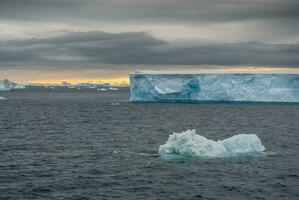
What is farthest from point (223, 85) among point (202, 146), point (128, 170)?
point (128, 170)

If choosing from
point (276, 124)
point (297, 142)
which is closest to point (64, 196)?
point (297, 142)

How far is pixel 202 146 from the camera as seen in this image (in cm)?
4062

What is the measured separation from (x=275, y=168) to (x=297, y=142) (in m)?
17.1

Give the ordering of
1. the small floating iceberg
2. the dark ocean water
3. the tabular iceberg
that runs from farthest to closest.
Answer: the tabular iceberg
the small floating iceberg
the dark ocean water

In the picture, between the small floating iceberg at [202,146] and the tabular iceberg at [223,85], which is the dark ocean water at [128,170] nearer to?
the small floating iceberg at [202,146]

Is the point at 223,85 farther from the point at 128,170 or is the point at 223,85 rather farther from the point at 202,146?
the point at 128,170

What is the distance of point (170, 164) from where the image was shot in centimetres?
3769

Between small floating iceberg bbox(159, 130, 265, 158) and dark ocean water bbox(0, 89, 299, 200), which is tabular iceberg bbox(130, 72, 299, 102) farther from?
small floating iceberg bbox(159, 130, 265, 158)

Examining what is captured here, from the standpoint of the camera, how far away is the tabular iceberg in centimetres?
9994

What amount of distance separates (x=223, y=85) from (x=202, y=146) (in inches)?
2437

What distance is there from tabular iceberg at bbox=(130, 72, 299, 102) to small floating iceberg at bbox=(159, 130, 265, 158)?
58.6 m

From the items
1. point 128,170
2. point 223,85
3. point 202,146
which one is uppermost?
point 223,85

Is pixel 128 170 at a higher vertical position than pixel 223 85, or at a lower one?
lower

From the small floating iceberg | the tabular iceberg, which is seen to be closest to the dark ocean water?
the small floating iceberg
